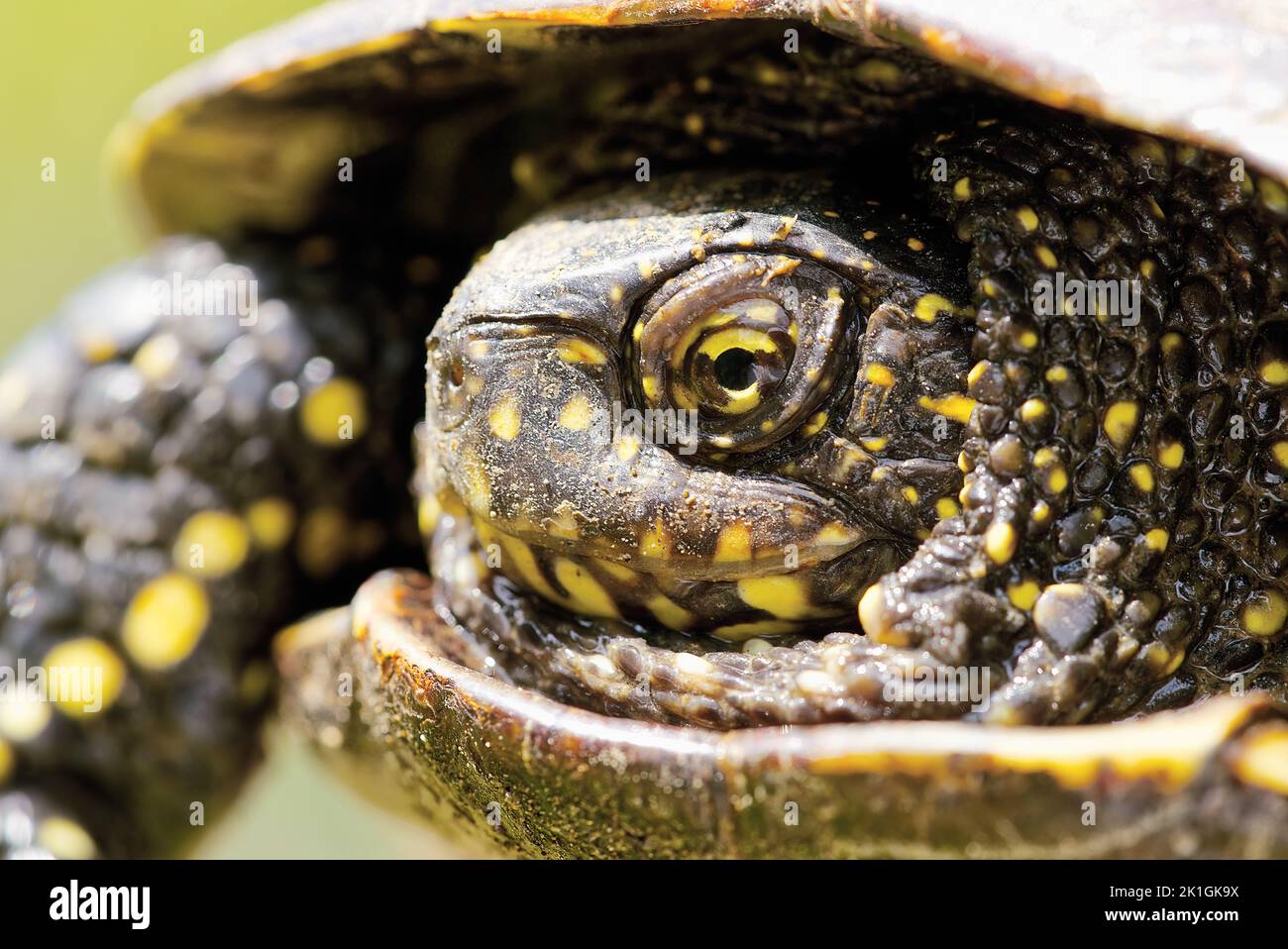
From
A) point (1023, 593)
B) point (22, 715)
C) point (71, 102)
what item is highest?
point (71, 102)

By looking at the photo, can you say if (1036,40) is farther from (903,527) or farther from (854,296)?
(903,527)

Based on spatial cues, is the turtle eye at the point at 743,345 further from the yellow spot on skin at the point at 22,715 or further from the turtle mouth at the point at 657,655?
the yellow spot on skin at the point at 22,715

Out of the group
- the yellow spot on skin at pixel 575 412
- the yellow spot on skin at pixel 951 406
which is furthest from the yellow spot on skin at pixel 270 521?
the yellow spot on skin at pixel 951 406

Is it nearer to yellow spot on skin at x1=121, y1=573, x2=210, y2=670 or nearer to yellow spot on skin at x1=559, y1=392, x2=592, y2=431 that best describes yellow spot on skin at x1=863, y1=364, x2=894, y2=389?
yellow spot on skin at x1=559, y1=392, x2=592, y2=431

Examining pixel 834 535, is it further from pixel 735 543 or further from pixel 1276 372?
pixel 1276 372

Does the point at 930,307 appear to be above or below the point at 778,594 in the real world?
above

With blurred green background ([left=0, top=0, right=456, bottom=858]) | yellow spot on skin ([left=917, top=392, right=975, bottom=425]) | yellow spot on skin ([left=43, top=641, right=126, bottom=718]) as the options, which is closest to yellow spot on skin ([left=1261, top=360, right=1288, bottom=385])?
yellow spot on skin ([left=917, top=392, right=975, bottom=425])

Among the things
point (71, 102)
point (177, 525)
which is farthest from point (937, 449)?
point (71, 102)
